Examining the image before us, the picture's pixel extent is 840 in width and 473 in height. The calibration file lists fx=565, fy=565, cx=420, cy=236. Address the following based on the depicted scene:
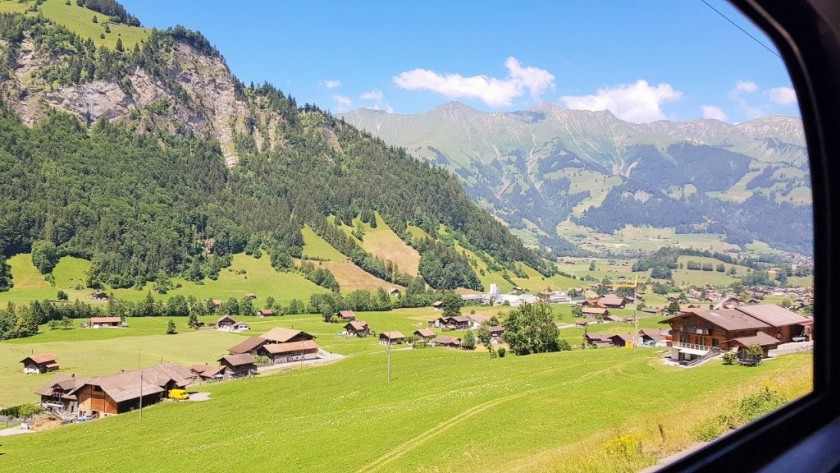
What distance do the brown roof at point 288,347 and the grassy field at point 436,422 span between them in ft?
52.9

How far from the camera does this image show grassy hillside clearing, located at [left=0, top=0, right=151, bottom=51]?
129 m

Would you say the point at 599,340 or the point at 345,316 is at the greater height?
the point at 599,340

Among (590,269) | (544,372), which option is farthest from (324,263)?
(544,372)

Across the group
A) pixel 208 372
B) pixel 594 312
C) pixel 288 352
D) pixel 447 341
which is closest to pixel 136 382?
pixel 208 372

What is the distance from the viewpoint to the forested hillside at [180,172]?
8838cm

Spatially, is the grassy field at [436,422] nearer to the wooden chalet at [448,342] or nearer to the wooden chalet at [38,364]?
the wooden chalet at [38,364]

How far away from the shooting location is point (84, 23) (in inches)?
5290

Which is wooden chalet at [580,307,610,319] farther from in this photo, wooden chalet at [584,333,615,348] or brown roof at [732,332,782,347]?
brown roof at [732,332,782,347]

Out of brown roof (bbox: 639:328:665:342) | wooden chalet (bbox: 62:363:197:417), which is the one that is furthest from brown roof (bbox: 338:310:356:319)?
wooden chalet (bbox: 62:363:197:417)

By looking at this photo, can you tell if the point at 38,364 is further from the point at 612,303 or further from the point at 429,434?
the point at 612,303

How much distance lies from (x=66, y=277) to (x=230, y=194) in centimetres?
4461

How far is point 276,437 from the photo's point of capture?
→ 55.1 ft

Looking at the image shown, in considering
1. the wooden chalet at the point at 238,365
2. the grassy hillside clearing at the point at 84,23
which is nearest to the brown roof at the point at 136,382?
the wooden chalet at the point at 238,365

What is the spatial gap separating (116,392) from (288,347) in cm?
1842
